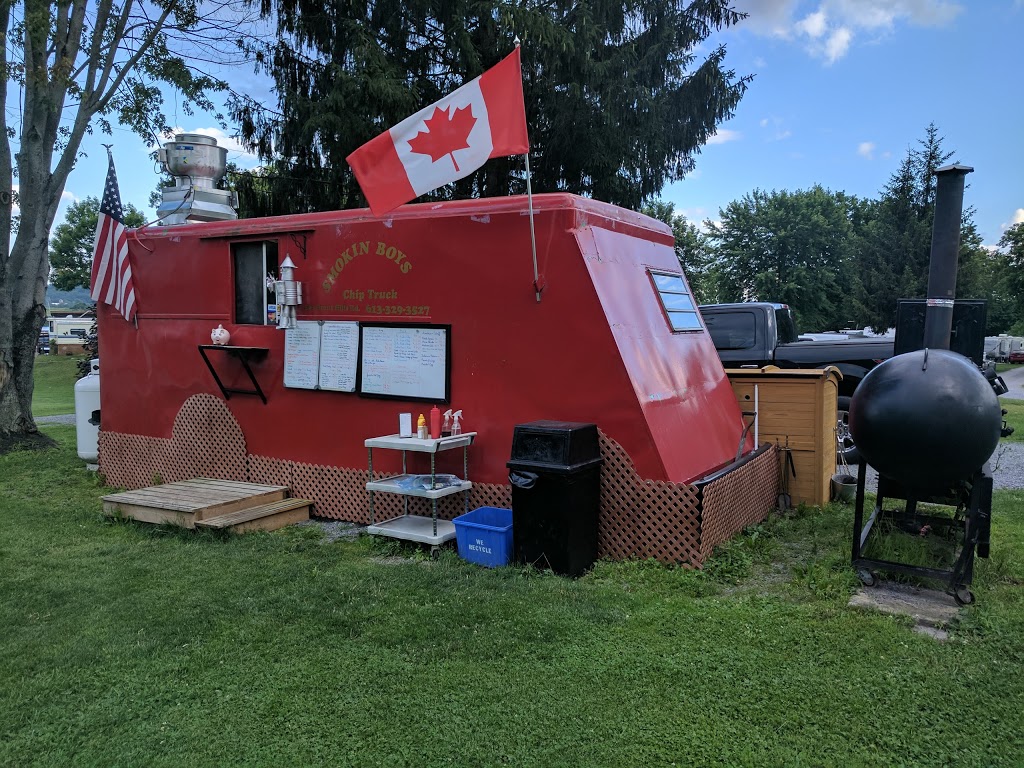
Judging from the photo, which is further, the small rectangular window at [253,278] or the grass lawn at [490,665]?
the small rectangular window at [253,278]

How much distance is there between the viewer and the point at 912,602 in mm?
4512

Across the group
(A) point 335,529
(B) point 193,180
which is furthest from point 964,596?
(B) point 193,180

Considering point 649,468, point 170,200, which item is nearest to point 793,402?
point 649,468

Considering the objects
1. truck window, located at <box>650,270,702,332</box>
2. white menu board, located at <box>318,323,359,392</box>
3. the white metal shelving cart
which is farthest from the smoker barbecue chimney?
truck window, located at <box>650,270,702,332</box>

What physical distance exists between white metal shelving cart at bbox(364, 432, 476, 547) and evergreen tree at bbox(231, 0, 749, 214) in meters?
8.71

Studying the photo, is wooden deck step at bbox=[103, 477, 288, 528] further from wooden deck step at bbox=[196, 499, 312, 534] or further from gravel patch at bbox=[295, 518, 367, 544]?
gravel patch at bbox=[295, 518, 367, 544]

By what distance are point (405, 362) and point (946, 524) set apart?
463 cm

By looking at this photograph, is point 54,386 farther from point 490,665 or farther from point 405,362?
point 490,665

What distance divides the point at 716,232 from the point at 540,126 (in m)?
34.6

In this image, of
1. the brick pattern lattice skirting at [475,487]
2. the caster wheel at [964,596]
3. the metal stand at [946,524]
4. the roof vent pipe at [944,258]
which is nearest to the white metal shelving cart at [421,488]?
the brick pattern lattice skirting at [475,487]

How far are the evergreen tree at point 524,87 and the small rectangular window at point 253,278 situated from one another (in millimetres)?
6164

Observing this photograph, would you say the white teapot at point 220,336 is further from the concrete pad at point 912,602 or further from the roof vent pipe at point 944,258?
the roof vent pipe at point 944,258

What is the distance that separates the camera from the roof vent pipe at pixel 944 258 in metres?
5.90

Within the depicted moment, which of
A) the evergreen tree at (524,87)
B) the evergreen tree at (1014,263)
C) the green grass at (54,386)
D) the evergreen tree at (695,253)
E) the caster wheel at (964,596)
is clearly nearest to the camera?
the caster wheel at (964,596)
